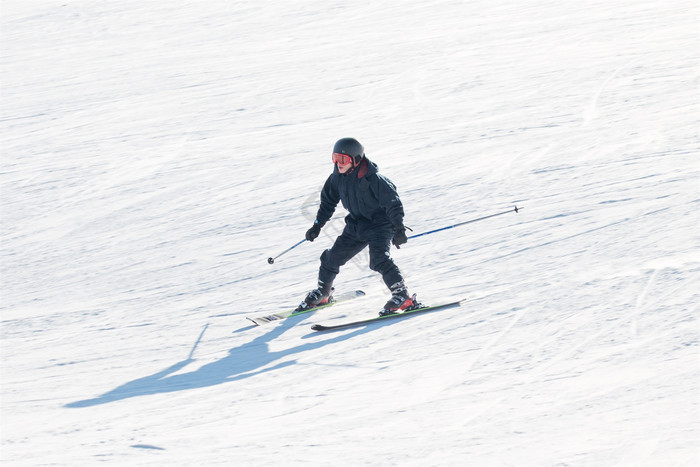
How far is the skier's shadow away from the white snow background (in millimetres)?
25

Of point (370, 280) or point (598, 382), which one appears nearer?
point (598, 382)

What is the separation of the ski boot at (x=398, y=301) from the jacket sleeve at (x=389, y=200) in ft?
1.50

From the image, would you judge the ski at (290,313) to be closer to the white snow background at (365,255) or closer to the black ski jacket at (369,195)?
the white snow background at (365,255)

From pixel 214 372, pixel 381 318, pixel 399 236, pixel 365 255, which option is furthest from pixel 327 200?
pixel 214 372

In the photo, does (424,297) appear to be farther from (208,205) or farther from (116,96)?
(116,96)

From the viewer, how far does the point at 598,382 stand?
14.0ft

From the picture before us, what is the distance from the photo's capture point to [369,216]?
18.8 ft

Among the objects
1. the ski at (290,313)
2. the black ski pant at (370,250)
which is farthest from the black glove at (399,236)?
the ski at (290,313)

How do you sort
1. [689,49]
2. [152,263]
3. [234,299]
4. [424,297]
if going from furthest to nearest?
[689,49]
[152,263]
[234,299]
[424,297]

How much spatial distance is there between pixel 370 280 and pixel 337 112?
5398mm

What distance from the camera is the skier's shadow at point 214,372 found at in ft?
16.0

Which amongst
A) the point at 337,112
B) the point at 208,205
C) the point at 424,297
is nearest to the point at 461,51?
the point at 337,112

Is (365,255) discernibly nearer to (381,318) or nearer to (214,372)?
(381,318)

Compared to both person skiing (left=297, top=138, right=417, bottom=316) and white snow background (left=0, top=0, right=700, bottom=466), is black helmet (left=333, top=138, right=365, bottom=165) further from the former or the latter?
white snow background (left=0, top=0, right=700, bottom=466)
